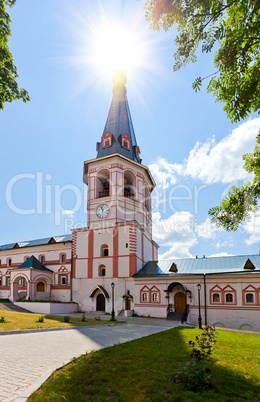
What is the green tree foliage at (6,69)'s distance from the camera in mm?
7211

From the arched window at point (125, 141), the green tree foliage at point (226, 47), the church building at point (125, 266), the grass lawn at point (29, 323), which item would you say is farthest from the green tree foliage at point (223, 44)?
the arched window at point (125, 141)

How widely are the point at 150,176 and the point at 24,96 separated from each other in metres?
25.8

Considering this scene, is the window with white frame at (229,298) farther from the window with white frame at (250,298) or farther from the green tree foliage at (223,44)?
the green tree foliage at (223,44)

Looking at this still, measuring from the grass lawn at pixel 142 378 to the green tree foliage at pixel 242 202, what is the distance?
3150mm

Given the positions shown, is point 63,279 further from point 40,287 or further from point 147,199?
point 147,199

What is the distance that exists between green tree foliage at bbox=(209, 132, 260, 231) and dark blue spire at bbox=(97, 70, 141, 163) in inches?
1010

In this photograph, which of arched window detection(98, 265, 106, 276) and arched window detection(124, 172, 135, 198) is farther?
arched window detection(124, 172, 135, 198)

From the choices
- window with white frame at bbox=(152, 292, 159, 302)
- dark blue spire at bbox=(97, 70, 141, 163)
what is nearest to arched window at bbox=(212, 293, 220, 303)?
window with white frame at bbox=(152, 292, 159, 302)

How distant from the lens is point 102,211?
97.3 feet

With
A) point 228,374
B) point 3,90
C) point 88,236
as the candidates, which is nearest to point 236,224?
point 228,374

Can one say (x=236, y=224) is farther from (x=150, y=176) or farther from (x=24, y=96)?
(x=150, y=176)

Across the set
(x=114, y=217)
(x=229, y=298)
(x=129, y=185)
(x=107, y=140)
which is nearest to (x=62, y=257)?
(x=114, y=217)

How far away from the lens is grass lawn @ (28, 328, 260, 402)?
472cm

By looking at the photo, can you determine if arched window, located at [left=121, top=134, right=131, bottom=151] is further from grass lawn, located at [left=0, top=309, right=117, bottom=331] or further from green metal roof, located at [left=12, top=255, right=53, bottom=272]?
grass lawn, located at [left=0, top=309, right=117, bottom=331]
